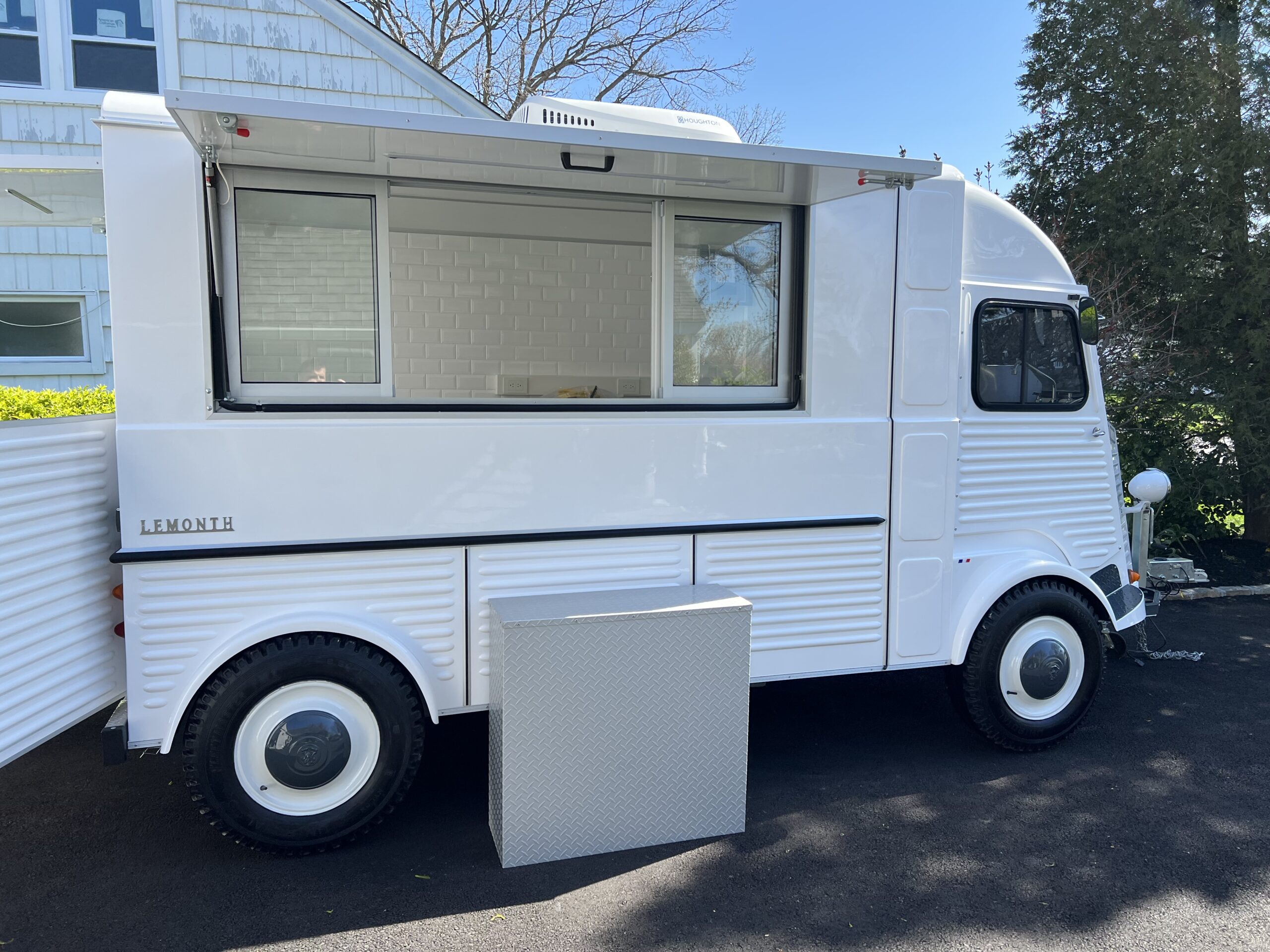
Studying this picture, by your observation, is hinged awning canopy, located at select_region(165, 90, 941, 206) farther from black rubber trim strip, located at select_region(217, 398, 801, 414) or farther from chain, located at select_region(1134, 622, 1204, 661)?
chain, located at select_region(1134, 622, 1204, 661)

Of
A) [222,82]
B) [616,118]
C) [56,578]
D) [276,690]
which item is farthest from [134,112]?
[222,82]

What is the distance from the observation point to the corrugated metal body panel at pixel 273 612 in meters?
2.91

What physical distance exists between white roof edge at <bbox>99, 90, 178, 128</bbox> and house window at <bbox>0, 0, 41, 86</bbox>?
513cm

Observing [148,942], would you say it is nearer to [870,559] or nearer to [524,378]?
[870,559]

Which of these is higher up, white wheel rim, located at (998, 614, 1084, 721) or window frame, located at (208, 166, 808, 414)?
window frame, located at (208, 166, 808, 414)

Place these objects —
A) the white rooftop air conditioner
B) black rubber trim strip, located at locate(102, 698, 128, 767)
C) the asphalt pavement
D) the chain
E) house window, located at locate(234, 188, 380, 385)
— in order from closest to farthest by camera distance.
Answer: the asphalt pavement → black rubber trim strip, located at locate(102, 698, 128, 767) → house window, located at locate(234, 188, 380, 385) → the white rooftop air conditioner → the chain

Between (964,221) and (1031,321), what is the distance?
61cm

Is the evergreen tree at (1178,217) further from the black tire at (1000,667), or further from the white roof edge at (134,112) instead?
the white roof edge at (134,112)

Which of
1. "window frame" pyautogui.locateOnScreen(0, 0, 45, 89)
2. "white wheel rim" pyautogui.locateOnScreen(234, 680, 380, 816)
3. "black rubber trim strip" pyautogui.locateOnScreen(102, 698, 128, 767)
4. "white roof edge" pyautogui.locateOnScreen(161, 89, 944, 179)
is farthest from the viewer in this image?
"window frame" pyautogui.locateOnScreen(0, 0, 45, 89)

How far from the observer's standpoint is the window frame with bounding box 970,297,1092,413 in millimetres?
3910

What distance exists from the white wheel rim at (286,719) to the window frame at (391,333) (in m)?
0.99

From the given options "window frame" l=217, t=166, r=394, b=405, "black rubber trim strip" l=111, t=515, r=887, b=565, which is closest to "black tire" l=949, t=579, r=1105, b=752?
"black rubber trim strip" l=111, t=515, r=887, b=565

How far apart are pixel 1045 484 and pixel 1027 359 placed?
59 cm

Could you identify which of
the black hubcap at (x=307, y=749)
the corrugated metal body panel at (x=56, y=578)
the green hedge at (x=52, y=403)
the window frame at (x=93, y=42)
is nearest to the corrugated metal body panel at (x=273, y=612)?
the corrugated metal body panel at (x=56, y=578)
